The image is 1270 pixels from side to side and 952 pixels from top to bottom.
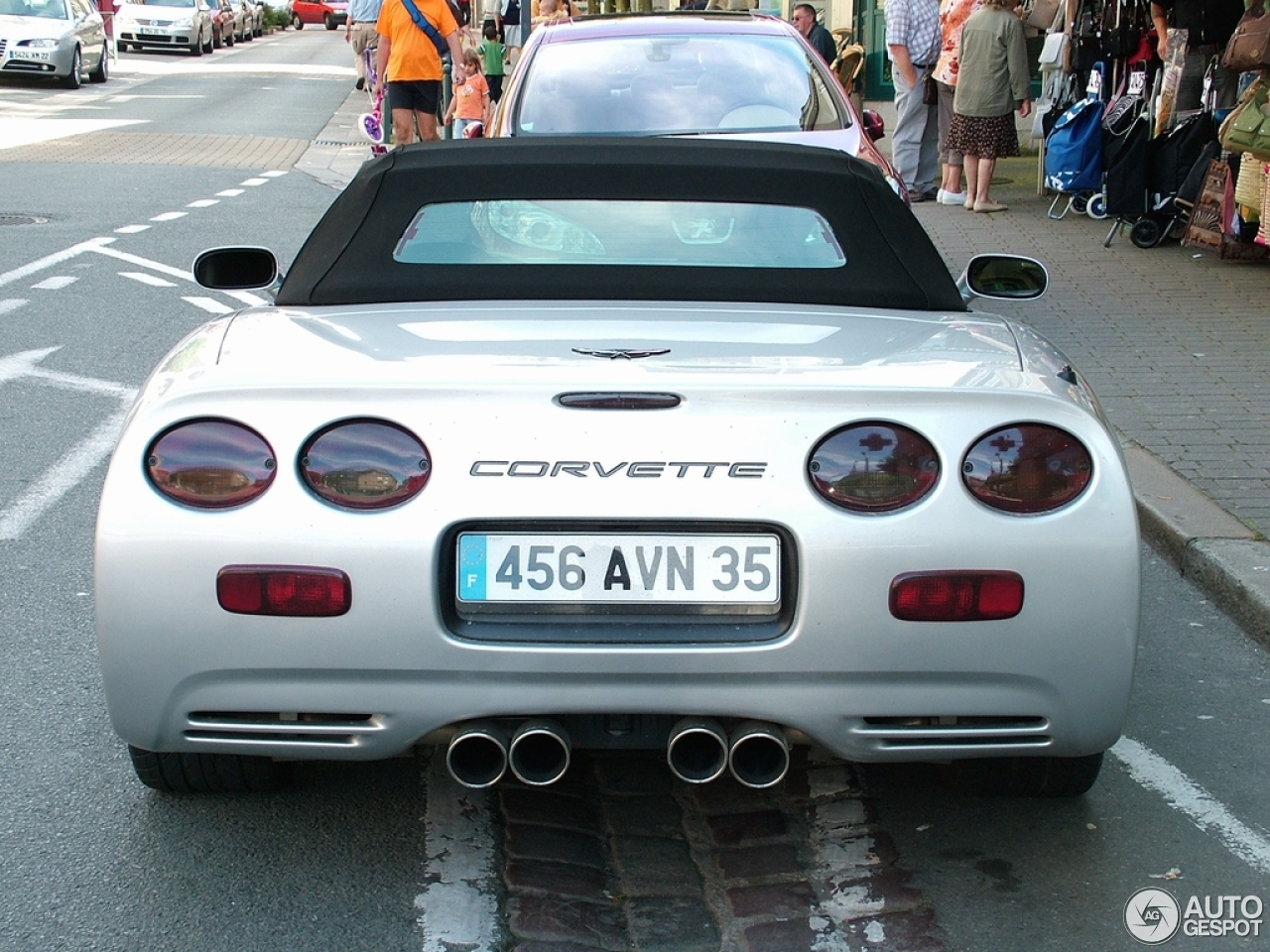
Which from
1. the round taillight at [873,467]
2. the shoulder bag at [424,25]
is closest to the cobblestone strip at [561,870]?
the round taillight at [873,467]

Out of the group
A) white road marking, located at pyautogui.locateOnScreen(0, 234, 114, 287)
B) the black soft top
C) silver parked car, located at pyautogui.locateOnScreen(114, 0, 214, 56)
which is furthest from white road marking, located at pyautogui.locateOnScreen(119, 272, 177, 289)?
silver parked car, located at pyautogui.locateOnScreen(114, 0, 214, 56)

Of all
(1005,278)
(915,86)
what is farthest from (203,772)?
(915,86)

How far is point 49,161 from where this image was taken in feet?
57.4

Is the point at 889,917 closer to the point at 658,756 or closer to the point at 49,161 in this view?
the point at 658,756

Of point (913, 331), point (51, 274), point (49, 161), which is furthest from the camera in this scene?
point (49, 161)

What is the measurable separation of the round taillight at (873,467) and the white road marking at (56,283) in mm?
8386

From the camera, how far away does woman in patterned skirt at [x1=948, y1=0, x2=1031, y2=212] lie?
13.0m

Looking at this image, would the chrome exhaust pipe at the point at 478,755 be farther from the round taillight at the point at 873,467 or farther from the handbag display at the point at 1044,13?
the handbag display at the point at 1044,13

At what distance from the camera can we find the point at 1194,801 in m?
3.54

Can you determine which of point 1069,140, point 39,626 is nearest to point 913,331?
point 39,626

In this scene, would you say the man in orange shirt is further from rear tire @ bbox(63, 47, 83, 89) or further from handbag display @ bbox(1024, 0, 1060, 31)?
rear tire @ bbox(63, 47, 83, 89)

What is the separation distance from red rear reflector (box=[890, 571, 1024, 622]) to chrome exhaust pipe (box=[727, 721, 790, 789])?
0.31 metres

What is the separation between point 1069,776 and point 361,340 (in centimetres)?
167

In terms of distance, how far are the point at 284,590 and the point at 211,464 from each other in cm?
25
